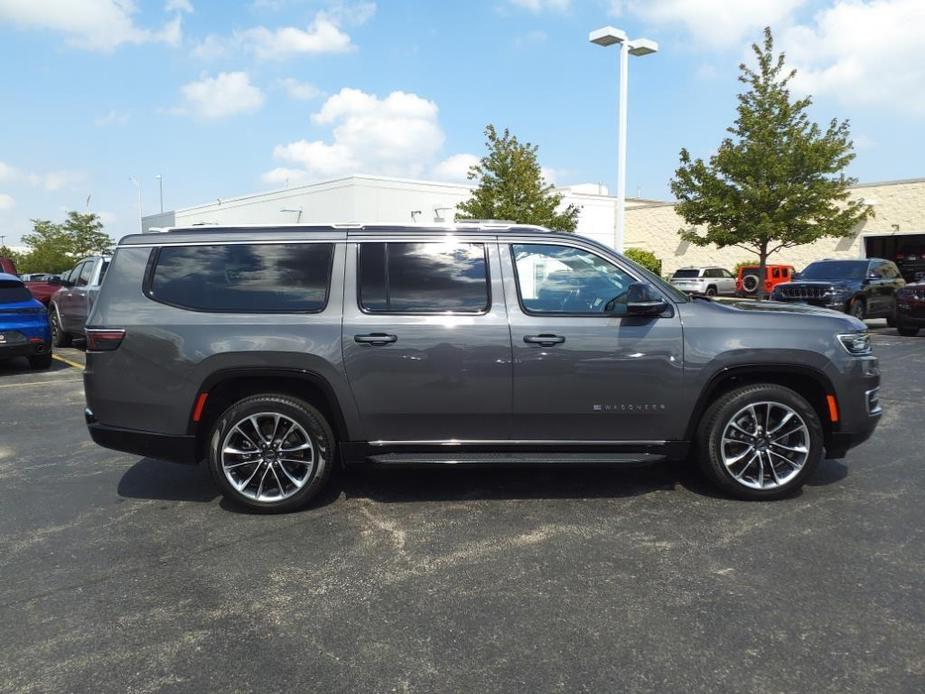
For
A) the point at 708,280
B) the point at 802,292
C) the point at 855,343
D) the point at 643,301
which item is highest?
the point at 708,280

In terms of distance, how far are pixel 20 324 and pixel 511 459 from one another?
944 centimetres

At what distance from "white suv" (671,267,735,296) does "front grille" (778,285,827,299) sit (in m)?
13.9

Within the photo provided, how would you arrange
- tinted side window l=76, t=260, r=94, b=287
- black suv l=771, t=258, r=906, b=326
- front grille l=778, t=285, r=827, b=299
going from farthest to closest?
1. front grille l=778, t=285, r=827, b=299
2. black suv l=771, t=258, r=906, b=326
3. tinted side window l=76, t=260, r=94, b=287

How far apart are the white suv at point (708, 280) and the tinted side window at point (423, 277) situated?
28.0m

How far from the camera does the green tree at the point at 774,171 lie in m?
19.3

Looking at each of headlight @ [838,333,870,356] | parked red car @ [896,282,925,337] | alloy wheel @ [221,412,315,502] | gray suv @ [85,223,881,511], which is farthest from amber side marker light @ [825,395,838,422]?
parked red car @ [896,282,925,337]

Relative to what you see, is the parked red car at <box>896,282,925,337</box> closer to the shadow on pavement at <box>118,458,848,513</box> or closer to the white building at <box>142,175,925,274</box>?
the shadow on pavement at <box>118,458,848,513</box>

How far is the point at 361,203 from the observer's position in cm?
3131

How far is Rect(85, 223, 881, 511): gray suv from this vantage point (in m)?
4.36

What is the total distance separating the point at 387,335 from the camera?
14.2 ft

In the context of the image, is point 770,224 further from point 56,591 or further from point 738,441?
point 56,591

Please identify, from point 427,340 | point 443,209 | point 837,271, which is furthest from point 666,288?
point 443,209

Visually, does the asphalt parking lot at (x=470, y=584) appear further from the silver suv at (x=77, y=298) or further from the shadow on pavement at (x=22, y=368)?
the silver suv at (x=77, y=298)

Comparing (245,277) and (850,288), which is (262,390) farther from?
(850,288)
